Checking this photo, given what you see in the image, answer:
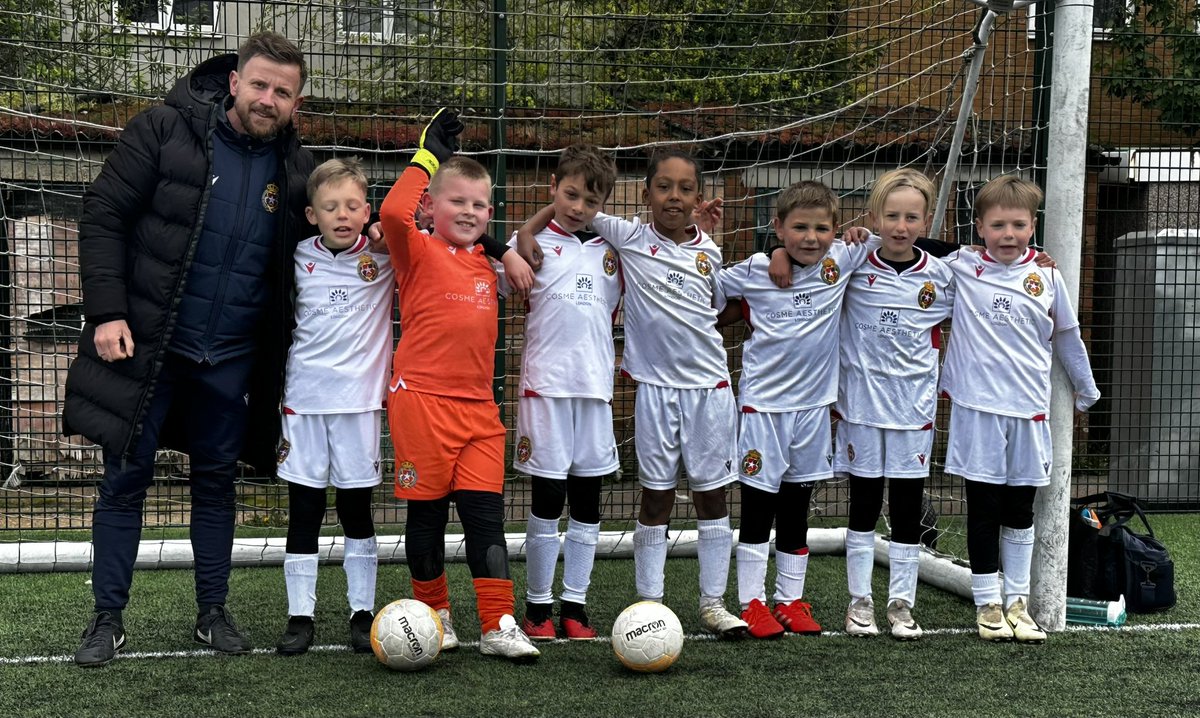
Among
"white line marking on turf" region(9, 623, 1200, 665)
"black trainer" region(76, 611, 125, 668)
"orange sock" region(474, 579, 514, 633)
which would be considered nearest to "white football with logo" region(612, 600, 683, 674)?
"orange sock" region(474, 579, 514, 633)

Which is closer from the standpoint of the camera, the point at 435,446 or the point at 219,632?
the point at 435,446

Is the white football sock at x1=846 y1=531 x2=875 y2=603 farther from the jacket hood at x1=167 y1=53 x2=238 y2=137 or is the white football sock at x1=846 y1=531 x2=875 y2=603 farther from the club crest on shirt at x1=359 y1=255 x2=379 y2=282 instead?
the jacket hood at x1=167 y1=53 x2=238 y2=137

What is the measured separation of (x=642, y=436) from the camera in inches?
175

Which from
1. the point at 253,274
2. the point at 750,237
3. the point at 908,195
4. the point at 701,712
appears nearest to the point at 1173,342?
the point at 750,237

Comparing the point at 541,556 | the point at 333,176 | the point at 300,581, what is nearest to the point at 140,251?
the point at 333,176

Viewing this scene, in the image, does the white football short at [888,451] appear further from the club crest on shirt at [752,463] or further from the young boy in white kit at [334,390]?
the young boy in white kit at [334,390]

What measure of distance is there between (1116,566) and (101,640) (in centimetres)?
412

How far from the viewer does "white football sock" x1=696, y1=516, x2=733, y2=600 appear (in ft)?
14.8

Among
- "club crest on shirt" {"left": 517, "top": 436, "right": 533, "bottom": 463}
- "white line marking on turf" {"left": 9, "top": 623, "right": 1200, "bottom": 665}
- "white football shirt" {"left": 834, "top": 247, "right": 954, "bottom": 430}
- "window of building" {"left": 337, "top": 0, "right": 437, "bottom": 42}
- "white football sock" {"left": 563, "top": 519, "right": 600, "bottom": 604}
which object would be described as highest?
"window of building" {"left": 337, "top": 0, "right": 437, "bottom": 42}

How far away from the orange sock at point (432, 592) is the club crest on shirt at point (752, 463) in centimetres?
127

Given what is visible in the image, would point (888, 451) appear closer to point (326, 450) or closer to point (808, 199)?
point (808, 199)

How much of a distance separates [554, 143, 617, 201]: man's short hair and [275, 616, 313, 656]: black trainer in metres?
1.96

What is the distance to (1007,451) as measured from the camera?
450 cm

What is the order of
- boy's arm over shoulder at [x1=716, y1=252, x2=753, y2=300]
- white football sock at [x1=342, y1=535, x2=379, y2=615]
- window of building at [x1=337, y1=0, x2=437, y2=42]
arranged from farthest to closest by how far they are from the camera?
window of building at [x1=337, y1=0, x2=437, y2=42]
boy's arm over shoulder at [x1=716, y1=252, x2=753, y2=300]
white football sock at [x1=342, y1=535, x2=379, y2=615]
